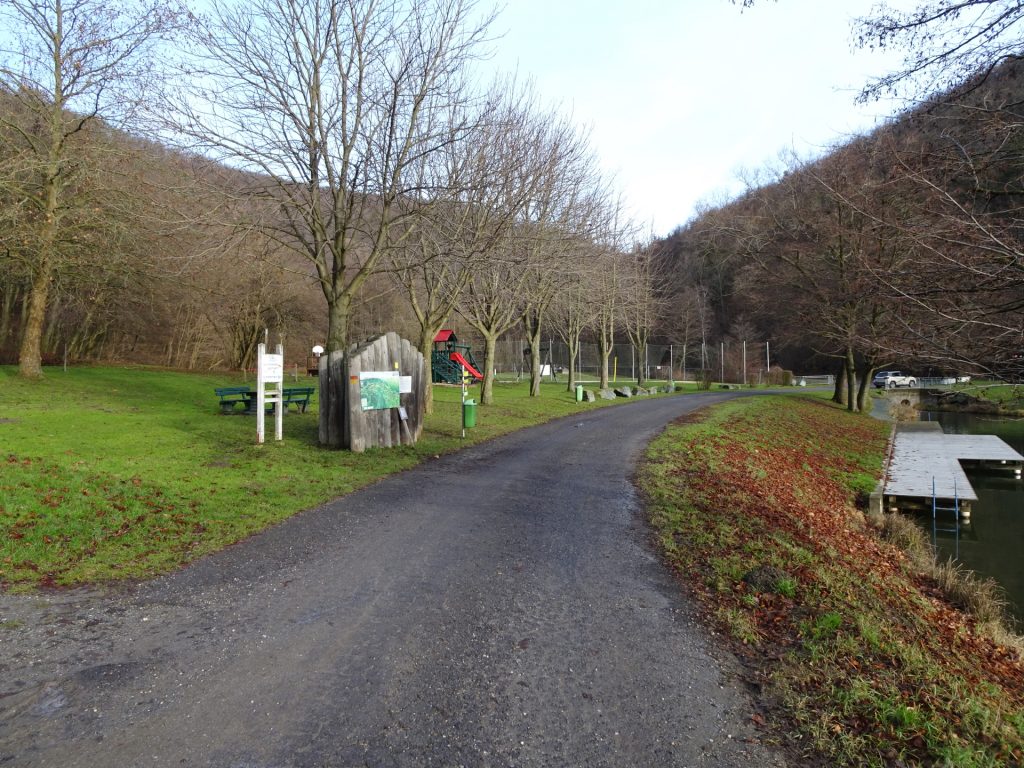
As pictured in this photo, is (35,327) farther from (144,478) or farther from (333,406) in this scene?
(144,478)

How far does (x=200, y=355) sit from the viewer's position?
117ft

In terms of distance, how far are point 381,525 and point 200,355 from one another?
33.5 meters

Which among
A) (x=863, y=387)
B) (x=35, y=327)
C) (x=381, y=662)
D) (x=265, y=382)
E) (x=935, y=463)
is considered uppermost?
(x=35, y=327)

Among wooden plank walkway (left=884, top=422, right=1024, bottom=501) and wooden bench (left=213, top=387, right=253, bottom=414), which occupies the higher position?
wooden bench (left=213, top=387, right=253, bottom=414)

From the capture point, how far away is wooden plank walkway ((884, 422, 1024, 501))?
13.1 metres

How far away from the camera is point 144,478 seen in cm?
813

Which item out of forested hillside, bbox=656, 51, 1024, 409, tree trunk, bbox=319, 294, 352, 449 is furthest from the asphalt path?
tree trunk, bbox=319, 294, 352, 449

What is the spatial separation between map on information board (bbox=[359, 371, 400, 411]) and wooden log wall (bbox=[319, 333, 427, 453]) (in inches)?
3.5

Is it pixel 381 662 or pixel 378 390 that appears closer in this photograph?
pixel 381 662

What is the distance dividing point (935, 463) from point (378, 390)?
589 inches

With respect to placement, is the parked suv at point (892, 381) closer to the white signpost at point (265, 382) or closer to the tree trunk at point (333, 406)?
the tree trunk at point (333, 406)

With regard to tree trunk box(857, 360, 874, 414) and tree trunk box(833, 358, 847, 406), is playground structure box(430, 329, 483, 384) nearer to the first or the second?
tree trunk box(833, 358, 847, 406)

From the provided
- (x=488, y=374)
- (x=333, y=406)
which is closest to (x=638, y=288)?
(x=488, y=374)

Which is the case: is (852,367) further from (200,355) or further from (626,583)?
(200,355)
